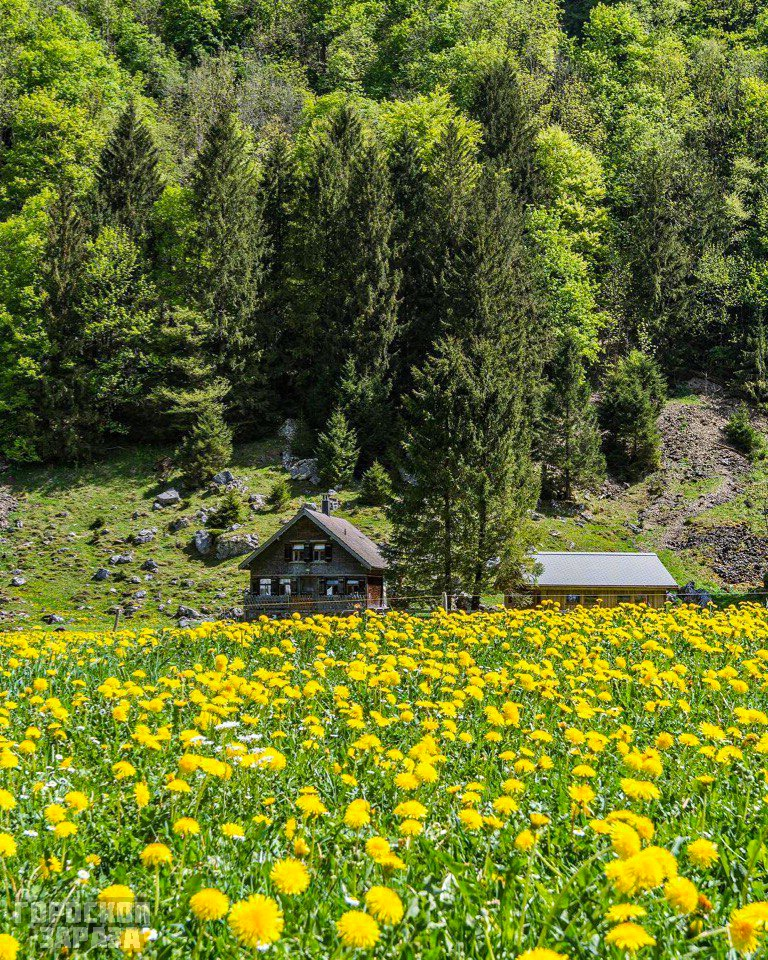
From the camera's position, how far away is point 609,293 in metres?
54.5

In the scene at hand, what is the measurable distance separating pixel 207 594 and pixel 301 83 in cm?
6257

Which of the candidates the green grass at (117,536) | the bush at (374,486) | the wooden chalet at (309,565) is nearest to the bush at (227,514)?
the green grass at (117,536)

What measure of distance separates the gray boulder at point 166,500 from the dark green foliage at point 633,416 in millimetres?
24735

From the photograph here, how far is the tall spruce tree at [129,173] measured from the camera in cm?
5241

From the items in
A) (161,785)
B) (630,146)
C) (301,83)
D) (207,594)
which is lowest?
(207,594)

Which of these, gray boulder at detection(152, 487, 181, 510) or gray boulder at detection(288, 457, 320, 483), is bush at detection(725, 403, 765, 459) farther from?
gray boulder at detection(152, 487, 181, 510)

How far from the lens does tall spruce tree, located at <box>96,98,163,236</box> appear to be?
5241 centimetres

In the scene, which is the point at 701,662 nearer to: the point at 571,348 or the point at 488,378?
the point at 488,378

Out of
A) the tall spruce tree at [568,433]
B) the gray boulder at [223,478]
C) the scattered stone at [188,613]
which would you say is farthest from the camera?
the tall spruce tree at [568,433]

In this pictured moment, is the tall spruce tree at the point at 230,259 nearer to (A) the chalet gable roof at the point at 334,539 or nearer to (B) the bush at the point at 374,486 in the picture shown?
(B) the bush at the point at 374,486

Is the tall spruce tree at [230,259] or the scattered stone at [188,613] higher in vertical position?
the tall spruce tree at [230,259]

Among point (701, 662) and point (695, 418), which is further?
point (695, 418)

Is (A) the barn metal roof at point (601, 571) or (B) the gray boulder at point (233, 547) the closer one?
(A) the barn metal roof at point (601, 571)

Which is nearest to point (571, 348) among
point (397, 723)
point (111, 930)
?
point (397, 723)
